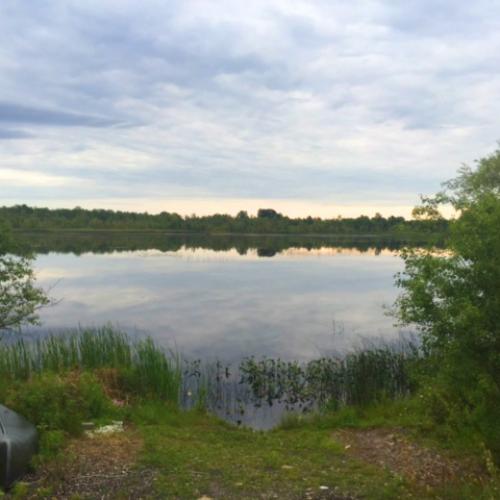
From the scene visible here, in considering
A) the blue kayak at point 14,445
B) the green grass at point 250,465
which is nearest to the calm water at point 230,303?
the green grass at point 250,465

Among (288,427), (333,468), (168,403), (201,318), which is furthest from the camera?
(201,318)

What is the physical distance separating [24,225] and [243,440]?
105 metres

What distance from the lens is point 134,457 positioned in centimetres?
652

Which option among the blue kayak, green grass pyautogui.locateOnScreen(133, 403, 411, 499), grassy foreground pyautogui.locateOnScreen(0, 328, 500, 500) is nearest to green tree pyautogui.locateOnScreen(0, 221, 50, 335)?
grassy foreground pyautogui.locateOnScreen(0, 328, 500, 500)

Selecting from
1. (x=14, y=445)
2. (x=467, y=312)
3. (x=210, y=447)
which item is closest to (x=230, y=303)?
(x=210, y=447)

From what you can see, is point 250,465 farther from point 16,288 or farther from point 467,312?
point 16,288

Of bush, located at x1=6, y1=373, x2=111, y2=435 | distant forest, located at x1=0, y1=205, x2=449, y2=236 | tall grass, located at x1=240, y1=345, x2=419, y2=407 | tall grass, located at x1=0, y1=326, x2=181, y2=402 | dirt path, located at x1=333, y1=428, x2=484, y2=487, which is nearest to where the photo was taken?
dirt path, located at x1=333, y1=428, x2=484, y2=487

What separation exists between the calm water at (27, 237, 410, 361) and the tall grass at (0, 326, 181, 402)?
4521 millimetres

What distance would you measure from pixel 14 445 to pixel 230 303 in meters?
21.6

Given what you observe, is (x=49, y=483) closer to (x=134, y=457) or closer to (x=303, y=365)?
(x=134, y=457)

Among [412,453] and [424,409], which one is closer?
[412,453]

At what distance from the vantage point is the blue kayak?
5.30m

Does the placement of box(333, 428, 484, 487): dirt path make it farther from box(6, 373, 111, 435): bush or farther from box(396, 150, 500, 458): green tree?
box(6, 373, 111, 435): bush

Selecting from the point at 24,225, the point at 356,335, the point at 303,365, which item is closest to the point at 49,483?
the point at 303,365
